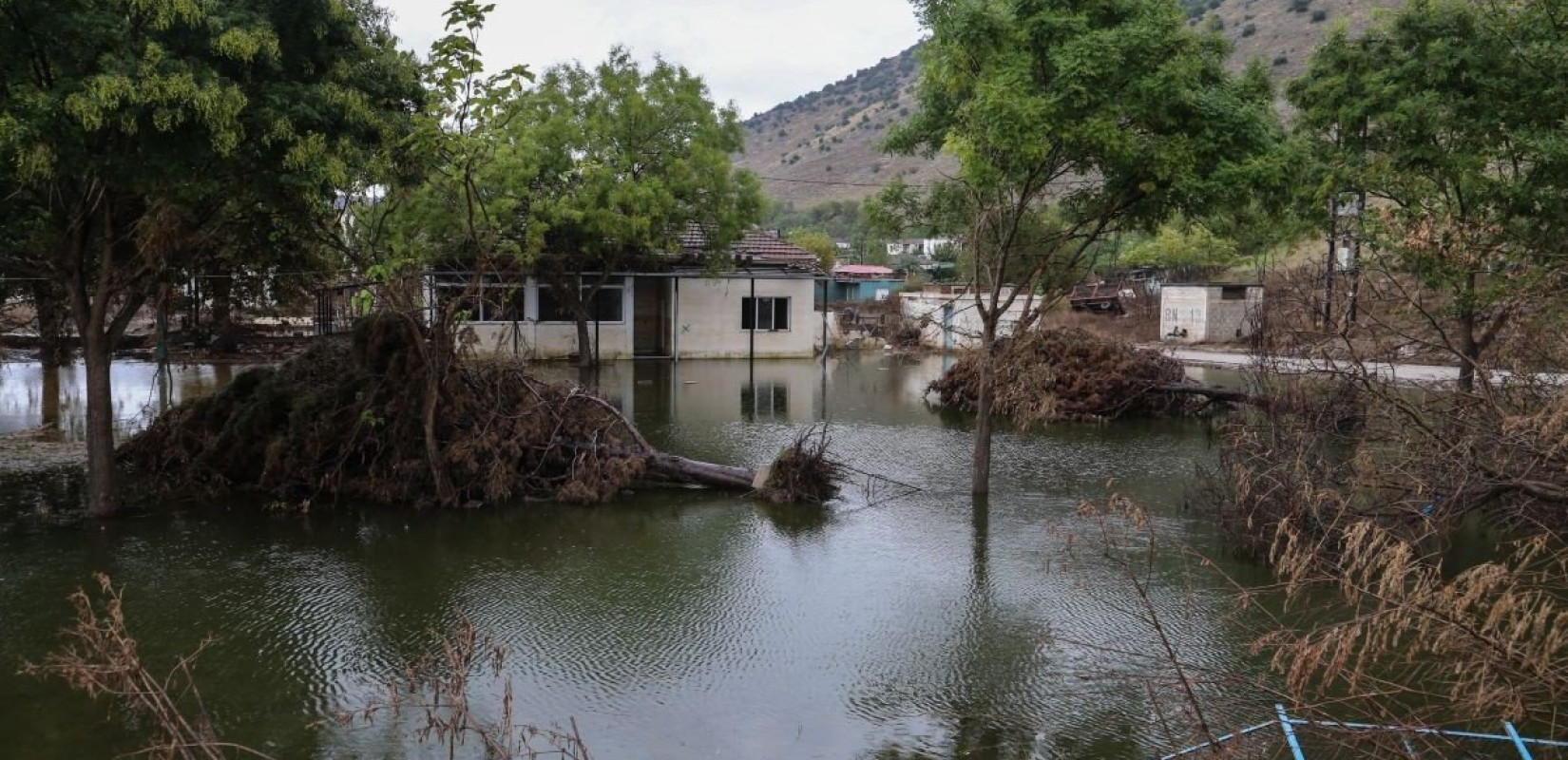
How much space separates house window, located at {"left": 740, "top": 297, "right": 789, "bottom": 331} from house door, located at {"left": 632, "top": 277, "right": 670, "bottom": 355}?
90.1 inches

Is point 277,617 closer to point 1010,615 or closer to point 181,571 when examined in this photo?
point 181,571

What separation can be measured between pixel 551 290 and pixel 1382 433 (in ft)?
70.2

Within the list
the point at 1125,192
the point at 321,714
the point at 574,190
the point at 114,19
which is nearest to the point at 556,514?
the point at 321,714

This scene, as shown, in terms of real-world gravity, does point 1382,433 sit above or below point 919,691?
above

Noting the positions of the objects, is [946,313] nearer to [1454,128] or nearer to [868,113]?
[1454,128]

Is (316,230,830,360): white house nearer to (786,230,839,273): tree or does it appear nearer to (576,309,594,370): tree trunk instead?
(576,309,594,370): tree trunk

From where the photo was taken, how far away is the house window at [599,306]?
28297 millimetres

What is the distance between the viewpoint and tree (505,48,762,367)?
2334cm

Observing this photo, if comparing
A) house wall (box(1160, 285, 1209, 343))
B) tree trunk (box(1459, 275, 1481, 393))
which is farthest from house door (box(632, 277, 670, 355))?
tree trunk (box(1459, 275, 1481, 393))

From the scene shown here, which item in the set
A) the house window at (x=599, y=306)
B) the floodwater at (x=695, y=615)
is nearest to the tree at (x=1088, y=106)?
the floodwater at (x=695, y=615)

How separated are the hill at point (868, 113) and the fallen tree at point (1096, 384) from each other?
19901mm

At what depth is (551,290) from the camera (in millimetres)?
26234

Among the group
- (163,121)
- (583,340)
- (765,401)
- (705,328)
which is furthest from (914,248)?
(163,121)

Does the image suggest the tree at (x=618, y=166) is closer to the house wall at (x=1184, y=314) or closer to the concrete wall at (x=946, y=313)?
the concrete wall at (x=946, y=313)
